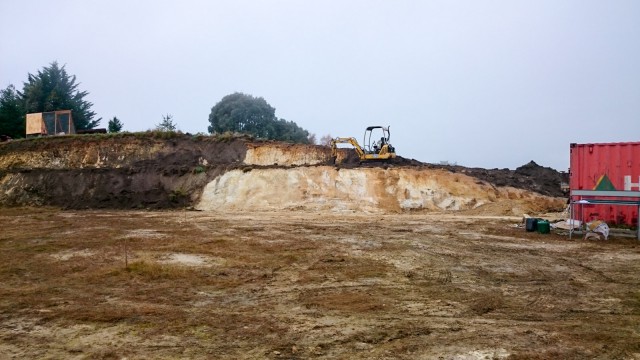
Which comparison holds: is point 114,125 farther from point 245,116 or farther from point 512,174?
point 512,174

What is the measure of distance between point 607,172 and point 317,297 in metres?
12.2

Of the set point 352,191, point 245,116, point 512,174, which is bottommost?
point 352,191

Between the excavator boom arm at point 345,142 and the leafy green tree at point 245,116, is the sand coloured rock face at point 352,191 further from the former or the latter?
the leafy green tree at point 245,116

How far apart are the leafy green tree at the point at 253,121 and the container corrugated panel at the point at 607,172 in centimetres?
4040

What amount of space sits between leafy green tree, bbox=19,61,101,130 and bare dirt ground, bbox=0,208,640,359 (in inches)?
1345

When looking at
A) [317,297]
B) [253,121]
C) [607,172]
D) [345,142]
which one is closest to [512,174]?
[345,142]

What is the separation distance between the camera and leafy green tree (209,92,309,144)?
181 ft

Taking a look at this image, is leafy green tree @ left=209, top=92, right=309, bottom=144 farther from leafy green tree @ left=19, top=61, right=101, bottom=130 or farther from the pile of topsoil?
the pile of topsoil

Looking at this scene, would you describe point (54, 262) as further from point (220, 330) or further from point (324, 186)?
point (324, 186)

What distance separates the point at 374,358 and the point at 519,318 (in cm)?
239

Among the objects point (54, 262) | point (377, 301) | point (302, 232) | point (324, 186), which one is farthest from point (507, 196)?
point (54, 262)

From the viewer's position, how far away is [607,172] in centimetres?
Answer: 1495

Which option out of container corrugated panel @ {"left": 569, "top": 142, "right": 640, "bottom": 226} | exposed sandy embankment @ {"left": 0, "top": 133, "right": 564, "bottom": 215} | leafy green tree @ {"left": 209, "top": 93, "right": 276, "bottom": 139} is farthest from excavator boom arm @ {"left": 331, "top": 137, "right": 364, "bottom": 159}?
leafy green tree @ {"left": 209, "top": 93, "right": 276, "bottom": 139}

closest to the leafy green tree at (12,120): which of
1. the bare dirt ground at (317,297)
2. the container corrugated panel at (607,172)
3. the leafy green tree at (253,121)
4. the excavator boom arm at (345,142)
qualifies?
the leafy green tree at (253,121)
